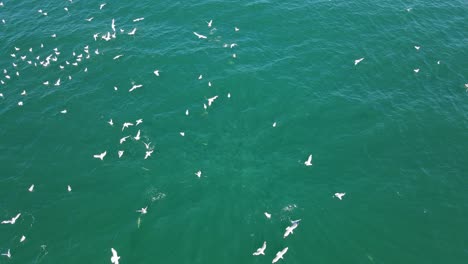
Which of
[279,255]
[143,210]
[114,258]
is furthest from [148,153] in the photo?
[279,255]

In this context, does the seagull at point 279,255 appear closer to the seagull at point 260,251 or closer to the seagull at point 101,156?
the seagull at point 260,251

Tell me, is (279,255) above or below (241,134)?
below

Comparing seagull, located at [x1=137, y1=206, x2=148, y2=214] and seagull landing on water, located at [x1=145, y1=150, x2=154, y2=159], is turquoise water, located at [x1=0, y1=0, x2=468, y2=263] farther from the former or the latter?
seagull landing on water, located at [x1=145, y1=150, x2=154, y2=159]

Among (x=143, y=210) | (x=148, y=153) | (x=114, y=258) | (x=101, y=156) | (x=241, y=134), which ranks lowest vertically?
(x=114, y=258)

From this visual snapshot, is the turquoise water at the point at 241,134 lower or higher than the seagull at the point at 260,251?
higher

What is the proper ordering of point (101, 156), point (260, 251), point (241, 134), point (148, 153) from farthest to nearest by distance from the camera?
point (241, 134), point (148, 153), point (101, 156), point (260, 251)

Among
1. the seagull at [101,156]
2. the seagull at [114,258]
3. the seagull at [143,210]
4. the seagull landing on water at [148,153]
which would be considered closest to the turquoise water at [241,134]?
the seagull at [143,210]

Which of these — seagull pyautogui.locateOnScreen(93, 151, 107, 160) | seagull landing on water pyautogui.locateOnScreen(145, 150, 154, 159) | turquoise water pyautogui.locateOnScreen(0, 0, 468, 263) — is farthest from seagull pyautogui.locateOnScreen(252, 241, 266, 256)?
seagull pyautogui.locateOnScreen(93, 151, 107, 160)

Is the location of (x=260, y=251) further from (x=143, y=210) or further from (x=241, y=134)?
(x=241, y=134)

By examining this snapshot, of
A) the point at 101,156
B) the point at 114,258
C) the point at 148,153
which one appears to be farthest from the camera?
the point at 148,153
